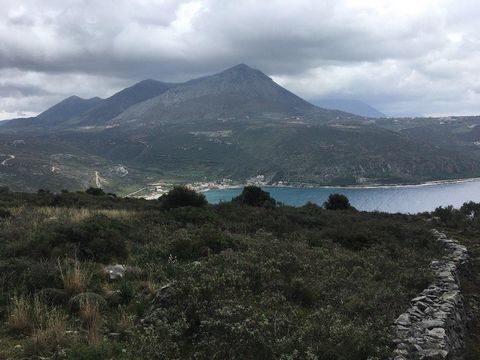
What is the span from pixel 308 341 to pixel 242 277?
2.46 metres

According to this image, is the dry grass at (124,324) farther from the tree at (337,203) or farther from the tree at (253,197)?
the tree at (337,203)

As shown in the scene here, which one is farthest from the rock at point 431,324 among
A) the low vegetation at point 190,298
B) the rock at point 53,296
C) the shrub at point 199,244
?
the rock at point 53,296

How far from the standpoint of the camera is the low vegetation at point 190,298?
18.7ft

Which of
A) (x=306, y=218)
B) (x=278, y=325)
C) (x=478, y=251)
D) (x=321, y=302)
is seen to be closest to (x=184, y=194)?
(x=306, y=218)

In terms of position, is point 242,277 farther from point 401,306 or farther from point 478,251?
point 478,251

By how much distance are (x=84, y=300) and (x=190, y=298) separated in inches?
73.6

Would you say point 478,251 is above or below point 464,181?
above

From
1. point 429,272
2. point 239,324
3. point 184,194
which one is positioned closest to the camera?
point 239,324

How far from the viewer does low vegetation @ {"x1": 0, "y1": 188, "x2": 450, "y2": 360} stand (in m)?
5.69

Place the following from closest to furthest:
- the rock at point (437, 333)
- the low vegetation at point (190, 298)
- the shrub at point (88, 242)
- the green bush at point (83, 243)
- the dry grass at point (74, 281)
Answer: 1. the low vegetation at point (190, 298)
2. the rock at point (437, 333)
3. the dry grass at point (74, 281)
4. the green bush at point (83, 243)
5. the shrub at point (88, 242)

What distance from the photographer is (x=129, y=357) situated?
518cm

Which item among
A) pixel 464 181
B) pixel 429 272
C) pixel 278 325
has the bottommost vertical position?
pixel 464 181

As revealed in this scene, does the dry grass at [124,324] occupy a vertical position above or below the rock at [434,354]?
above

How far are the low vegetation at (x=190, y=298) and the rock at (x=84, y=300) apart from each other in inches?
0.8
